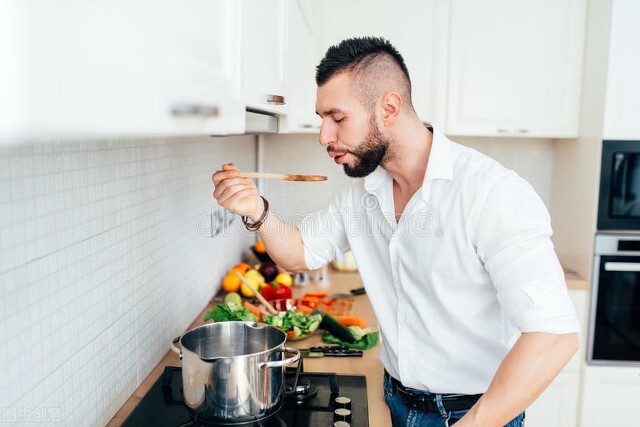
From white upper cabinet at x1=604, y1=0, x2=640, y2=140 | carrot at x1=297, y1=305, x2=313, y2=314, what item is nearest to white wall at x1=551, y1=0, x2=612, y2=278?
white upper cabinet at x1=604, y1=0, x2=640, y2=140

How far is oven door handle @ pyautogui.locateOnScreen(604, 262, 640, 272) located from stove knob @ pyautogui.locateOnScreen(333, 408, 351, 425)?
168 centimetres

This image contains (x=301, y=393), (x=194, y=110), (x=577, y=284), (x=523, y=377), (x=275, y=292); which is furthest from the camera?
(x=577, y=284)

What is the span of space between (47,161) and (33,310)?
0.23m

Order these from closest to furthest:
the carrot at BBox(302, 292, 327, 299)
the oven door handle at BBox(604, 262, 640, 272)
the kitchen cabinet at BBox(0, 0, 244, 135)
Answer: the kitchen cabinet at BBox(0, 0, 244, 135) < the carrot at BBox(302, 292, 327, 299) < the oven door handle at BBox(604, 262, 640, 272)

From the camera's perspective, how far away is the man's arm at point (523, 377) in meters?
1.04

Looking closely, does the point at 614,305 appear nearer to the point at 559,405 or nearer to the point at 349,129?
the point at 559,405

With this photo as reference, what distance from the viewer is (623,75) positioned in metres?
2.33

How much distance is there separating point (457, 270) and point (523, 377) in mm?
293

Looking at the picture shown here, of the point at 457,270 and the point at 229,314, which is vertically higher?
the point at 457,270

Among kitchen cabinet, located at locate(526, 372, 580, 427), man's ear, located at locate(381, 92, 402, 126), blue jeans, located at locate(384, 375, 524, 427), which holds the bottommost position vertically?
kitchen cabinet, located at locate(526, 372, 580, 427)

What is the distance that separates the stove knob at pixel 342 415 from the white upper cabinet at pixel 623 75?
5.83 feet

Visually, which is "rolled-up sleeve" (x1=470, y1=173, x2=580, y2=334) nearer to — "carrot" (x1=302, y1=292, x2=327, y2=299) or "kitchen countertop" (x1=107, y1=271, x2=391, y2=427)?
"kitchen countertop" (x1=107, y1=271, x2=391, y2=427)

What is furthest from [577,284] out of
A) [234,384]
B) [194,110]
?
[194,110]

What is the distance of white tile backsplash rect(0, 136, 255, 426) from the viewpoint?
2.73 feet
